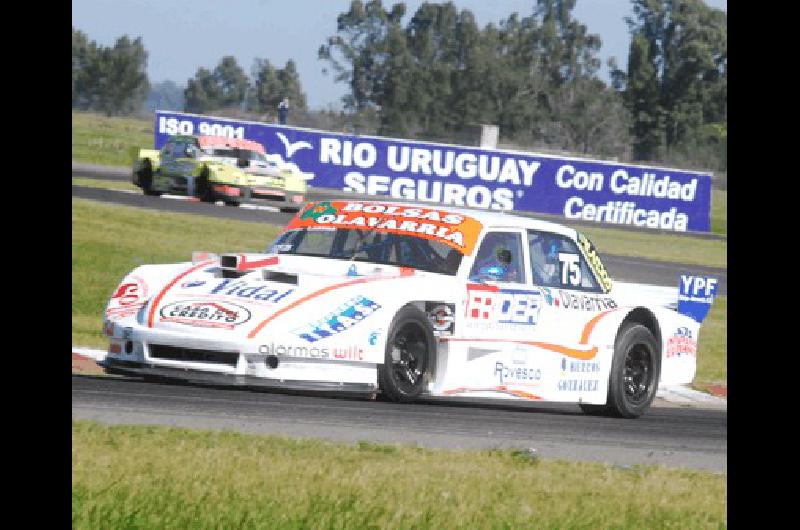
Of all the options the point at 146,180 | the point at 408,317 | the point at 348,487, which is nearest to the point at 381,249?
the point at 408,317

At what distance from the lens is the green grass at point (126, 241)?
21.2 m

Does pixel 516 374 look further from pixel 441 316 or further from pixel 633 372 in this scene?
pixel 633 372

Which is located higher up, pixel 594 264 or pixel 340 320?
pixel 594 264

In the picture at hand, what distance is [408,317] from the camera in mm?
9773

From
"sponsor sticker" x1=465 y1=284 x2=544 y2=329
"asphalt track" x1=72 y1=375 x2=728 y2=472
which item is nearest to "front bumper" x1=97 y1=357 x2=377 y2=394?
"asphalt track" x1=72 y1=375 x2=728 y2=472

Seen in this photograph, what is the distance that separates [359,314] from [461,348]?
102 centimetres

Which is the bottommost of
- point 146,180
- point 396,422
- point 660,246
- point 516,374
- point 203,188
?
point 396,422

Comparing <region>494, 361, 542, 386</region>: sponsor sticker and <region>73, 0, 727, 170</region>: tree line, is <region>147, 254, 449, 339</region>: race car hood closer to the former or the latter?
<region>494, 361, 542, 386</region>: sponsor sticker

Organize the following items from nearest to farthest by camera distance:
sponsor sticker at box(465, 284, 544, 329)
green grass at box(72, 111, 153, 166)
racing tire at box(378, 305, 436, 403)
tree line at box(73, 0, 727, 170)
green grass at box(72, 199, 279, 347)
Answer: racing tire at box(378, 305, 436, 403) → sponsor sticker at box(465, 284, 544, 329) → green grass at box(72, 199, 279, 347) → green grass at box(72, 111, 153, 166) → tree line at box(73, 0, 727, 170)

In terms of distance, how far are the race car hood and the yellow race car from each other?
21.4 meters

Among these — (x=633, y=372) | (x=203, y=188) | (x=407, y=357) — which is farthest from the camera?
(x=203, y=188)

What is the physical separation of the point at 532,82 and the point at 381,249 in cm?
8696

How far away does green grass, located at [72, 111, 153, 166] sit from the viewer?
178ft

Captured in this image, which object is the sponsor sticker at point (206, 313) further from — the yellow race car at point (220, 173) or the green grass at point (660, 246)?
the green grass at point (660, 246)
